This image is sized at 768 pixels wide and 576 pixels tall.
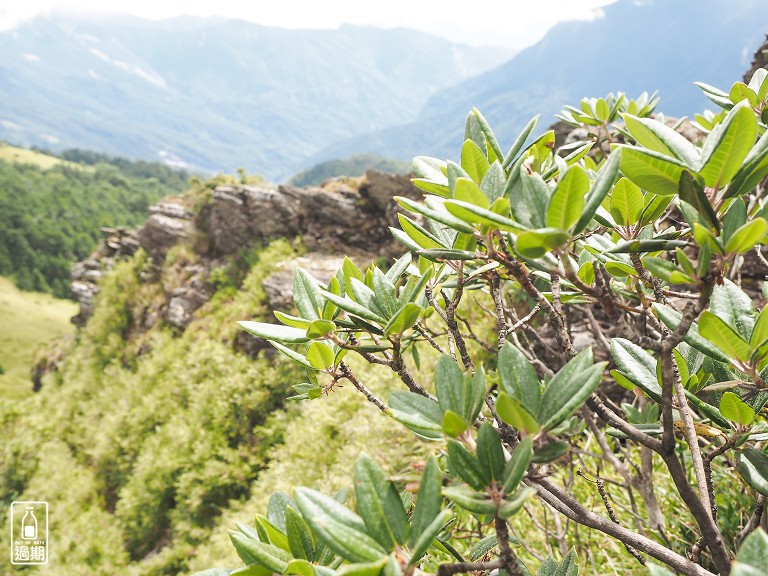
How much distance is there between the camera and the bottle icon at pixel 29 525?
398 inches

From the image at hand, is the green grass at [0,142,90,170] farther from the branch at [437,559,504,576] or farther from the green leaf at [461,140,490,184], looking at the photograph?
the branch at [437,559,504,576]

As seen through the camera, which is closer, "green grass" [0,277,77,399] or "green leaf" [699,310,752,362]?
"green leaf" [699,310,752,362]

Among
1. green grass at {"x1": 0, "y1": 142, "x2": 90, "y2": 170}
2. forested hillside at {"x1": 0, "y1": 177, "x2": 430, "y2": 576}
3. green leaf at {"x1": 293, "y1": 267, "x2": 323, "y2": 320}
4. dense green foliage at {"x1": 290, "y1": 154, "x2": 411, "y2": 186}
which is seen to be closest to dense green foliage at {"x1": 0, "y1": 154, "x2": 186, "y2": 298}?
green grass at {"x1": 0, "y1": 142, "x2": 90, "y2": 170}

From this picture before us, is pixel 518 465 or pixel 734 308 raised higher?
pixel 734 308

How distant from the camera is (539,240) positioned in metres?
0.54

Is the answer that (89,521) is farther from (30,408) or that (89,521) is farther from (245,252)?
(30,408)

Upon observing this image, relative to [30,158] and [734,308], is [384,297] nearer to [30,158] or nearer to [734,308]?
[734,308]

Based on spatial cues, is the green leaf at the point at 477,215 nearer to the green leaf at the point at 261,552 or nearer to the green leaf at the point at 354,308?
the green leaf at the point at 354,308

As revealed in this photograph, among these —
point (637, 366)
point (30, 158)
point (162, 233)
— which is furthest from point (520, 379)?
point (30, 158)

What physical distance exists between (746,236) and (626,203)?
301mm

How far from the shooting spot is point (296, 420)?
7.02m

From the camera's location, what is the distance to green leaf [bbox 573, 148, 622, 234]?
0.55 meters

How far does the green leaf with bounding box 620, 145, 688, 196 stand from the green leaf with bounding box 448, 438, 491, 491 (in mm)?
396

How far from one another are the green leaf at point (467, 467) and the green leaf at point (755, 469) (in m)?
0.49
